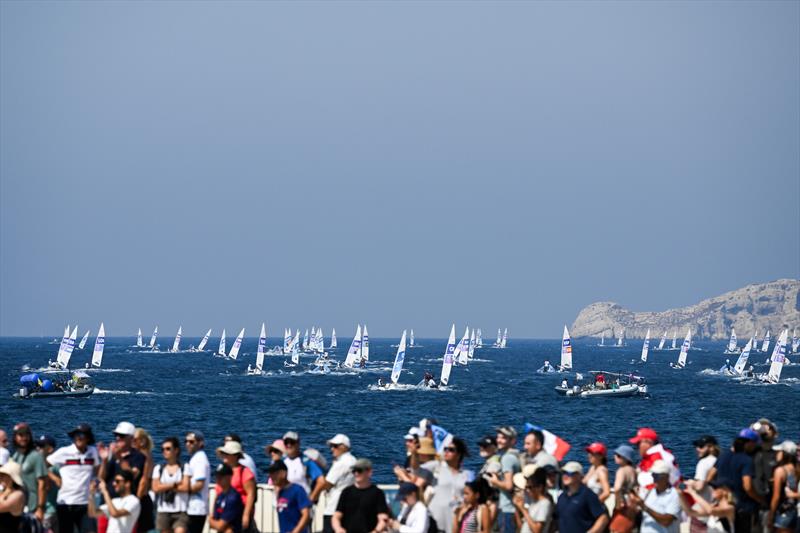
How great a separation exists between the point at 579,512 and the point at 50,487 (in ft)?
23.5

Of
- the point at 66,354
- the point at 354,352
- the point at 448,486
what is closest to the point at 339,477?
the point at 448,486

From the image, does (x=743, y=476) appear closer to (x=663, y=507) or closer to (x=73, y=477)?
(x=663, y=507)

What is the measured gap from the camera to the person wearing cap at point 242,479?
1554cm

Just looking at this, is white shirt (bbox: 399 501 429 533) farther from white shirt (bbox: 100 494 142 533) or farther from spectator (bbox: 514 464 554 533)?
white shirt (bbox: 100 494 142 533)

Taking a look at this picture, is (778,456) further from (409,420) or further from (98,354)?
(98,354)

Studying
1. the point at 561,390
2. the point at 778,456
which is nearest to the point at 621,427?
the point at 561,390

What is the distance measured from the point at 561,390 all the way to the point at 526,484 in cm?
9876

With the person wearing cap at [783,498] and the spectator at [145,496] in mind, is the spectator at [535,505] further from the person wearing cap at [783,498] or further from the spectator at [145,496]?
the spectator at [145,496]

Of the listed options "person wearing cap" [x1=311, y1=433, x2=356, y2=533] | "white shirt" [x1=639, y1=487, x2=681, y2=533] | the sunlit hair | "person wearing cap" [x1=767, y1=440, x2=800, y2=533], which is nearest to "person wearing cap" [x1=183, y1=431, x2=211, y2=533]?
the sunlit hair

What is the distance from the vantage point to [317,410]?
9100 cm

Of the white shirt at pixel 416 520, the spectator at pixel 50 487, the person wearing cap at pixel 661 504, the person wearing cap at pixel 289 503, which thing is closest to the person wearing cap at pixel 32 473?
the spectator at pixel 50 487

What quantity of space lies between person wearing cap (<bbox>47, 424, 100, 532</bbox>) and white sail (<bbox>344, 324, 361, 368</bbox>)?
478 feet

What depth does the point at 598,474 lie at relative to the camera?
52.4 ft

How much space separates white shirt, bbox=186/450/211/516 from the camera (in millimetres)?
15805
